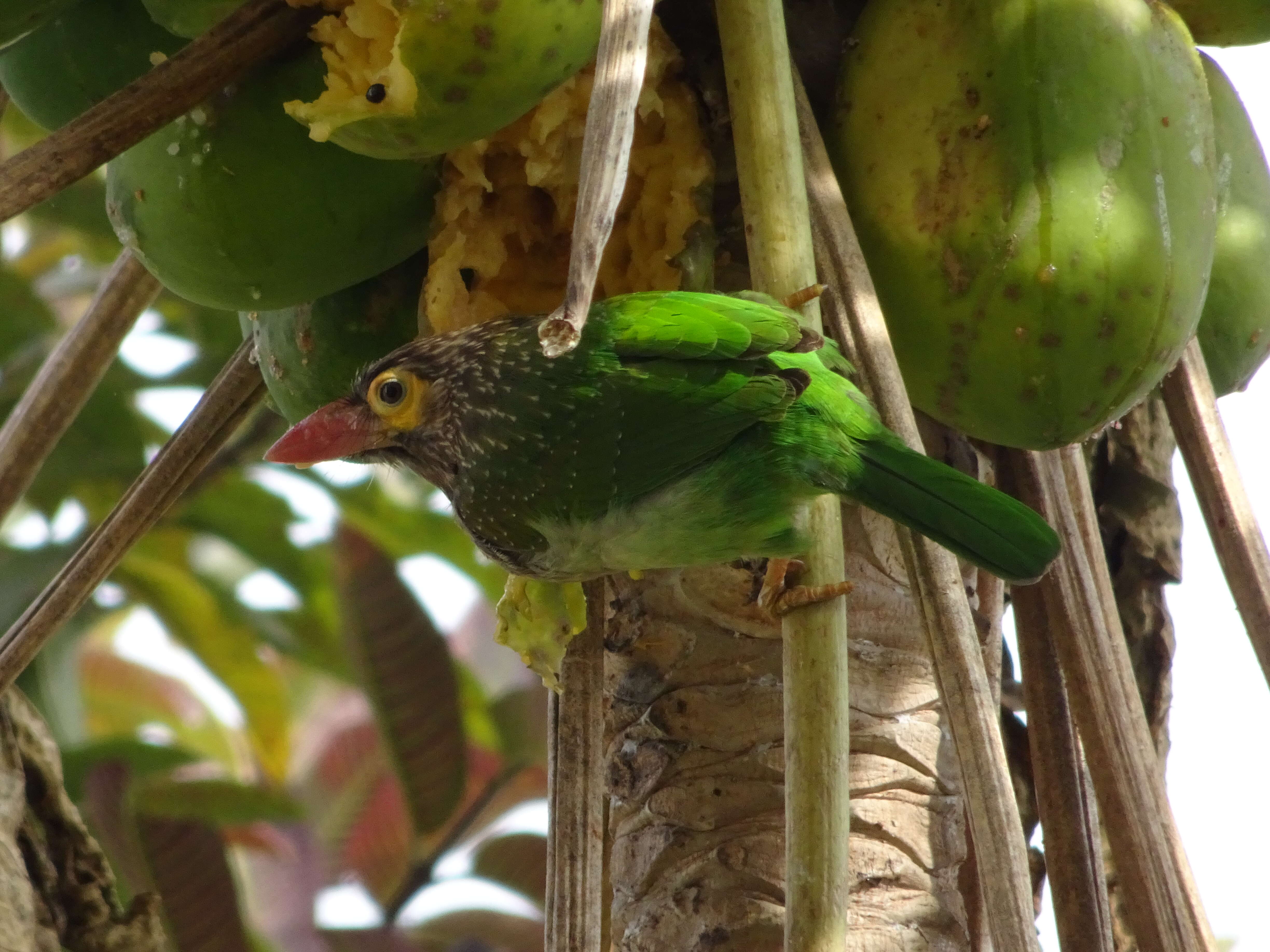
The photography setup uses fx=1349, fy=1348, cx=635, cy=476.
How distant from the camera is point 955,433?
1592 mm

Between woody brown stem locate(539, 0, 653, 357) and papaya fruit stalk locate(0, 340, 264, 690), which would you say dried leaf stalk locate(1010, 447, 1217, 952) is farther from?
papaya fruit stalk locate(0, 340, 264, 690)

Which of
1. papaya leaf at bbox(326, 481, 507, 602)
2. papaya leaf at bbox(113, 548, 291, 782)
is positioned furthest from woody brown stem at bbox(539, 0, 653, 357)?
papaya leaf at bbox(326, 481, 507, 602)

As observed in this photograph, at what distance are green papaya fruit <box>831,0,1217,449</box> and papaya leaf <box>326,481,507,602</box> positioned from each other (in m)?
2.61

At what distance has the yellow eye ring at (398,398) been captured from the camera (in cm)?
166

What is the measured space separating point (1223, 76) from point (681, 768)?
106 centimetres

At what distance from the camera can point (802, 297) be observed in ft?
3.74

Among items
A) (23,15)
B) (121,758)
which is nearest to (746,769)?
(23,15)

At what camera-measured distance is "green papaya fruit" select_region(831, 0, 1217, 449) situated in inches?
52.2

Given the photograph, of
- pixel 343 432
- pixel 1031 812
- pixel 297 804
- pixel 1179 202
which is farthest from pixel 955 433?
pixel 297 804

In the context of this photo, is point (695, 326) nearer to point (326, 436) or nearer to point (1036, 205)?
point (1036, 205)

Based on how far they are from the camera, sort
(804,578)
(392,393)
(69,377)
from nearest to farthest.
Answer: (804,578) < (69,377) < (392,393)

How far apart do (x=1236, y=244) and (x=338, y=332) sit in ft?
3.49

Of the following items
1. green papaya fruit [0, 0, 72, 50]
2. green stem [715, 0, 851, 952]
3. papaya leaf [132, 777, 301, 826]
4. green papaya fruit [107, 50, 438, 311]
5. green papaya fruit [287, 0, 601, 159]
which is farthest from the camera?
papaya leaf [132, 777, 301, 826]

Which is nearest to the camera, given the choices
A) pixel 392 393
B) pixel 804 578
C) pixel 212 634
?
pixel 804 578
